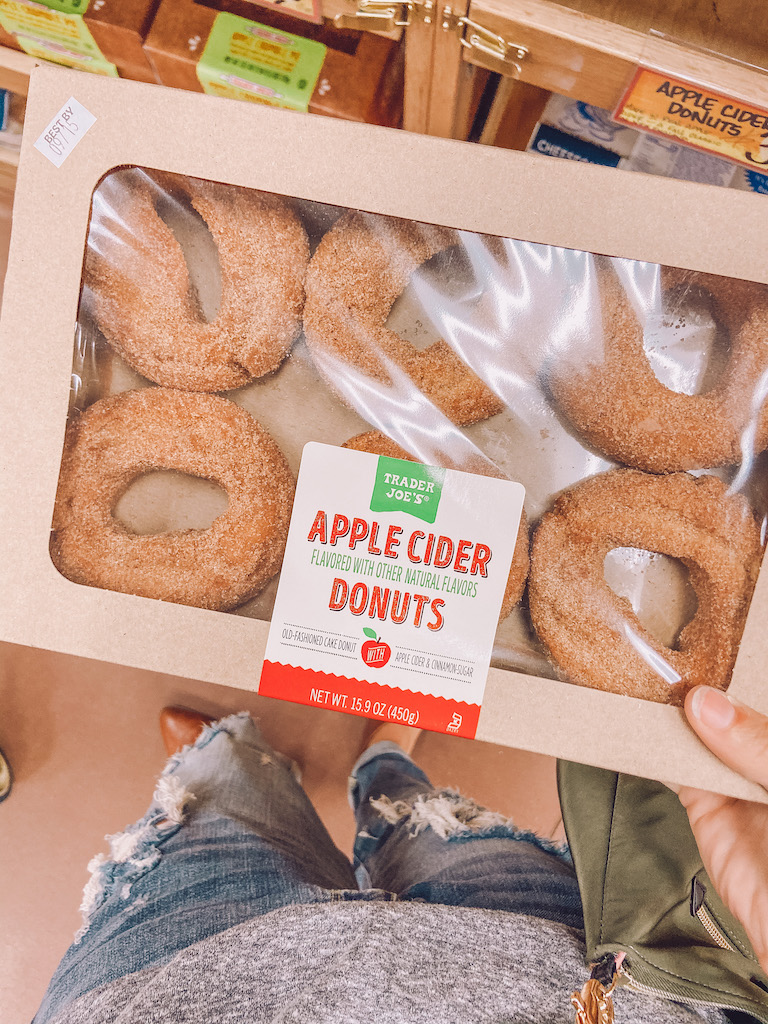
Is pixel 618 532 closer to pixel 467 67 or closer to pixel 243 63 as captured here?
pixel 467 67

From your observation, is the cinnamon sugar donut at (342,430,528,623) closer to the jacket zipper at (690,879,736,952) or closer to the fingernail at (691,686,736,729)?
the fingernail at (691,686,736,729)

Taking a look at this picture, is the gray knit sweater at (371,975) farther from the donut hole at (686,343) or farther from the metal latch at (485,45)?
the metal latch at (485,45)

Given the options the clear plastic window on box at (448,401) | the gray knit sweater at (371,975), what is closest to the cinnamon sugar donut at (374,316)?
the clear plastic window on box at (448,401)

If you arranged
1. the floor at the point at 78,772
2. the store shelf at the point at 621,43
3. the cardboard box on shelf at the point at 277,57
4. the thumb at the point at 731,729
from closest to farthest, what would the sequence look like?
the store shelf at the point at 621,43, the thumb at the point at 731,729, the cardboard box on shelf at the point at 277,57, the floor at the point at 78,772

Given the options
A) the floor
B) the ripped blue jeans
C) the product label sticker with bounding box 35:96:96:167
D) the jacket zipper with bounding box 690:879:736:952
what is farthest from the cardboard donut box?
the floor

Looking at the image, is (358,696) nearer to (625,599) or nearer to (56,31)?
(625,599)
